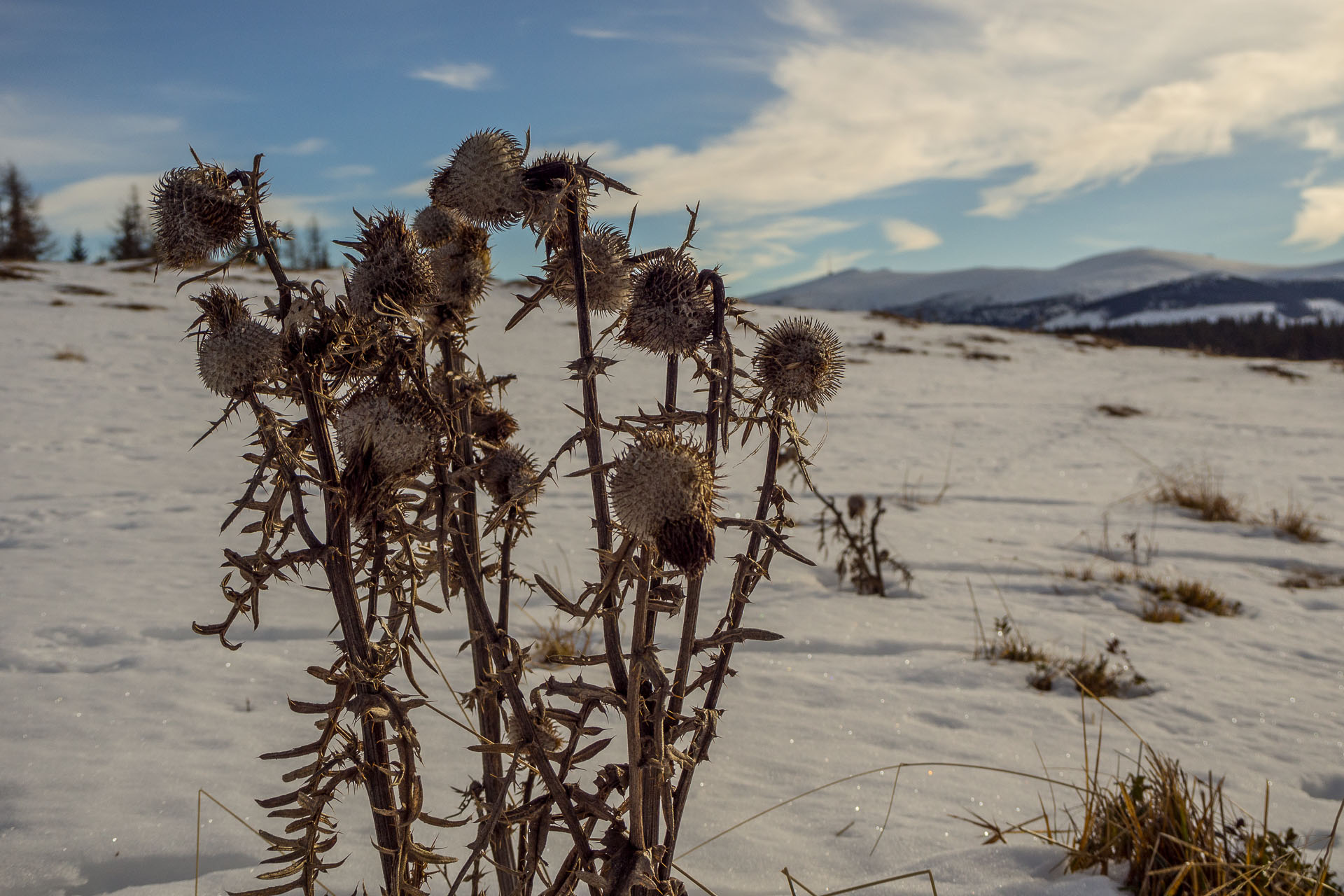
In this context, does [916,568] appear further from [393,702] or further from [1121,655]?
[393,702]

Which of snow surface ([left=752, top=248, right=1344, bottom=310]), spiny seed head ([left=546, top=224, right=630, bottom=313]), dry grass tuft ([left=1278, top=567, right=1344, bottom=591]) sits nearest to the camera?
spiny seed head ([left=546, top=224, right=630, bottom=313])

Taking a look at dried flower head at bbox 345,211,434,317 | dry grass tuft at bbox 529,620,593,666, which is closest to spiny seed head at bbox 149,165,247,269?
dried flower head at bbox 345,211,434,317

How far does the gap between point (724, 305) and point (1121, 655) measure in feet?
10.9

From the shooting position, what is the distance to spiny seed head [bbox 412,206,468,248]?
1075 millimetres

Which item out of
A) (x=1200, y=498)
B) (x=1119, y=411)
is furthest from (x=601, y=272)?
(x=1119, y=411)

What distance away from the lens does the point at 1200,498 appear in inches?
266

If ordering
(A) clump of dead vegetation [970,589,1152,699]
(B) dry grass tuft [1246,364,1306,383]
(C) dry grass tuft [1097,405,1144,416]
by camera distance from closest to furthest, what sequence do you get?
(A) clump of dead vegetation [970,589,1152,699] → (C) dry grass tuft [1097,405,1144,416] → (B) dry grass tuft [1246,364,1306,383]

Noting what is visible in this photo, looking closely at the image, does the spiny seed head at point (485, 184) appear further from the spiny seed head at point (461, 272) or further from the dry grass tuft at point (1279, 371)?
the dry grass tuft at point (1279, 371)

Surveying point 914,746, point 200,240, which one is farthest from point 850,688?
point 200,240

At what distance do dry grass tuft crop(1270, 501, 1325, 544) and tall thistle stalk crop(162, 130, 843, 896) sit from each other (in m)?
6.41

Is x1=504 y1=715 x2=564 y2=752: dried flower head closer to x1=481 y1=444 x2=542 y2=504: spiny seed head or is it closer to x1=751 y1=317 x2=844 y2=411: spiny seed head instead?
x1=481 y1=444 x2=542 y2=504: spiny seed head

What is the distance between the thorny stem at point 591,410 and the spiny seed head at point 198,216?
0.43 metres

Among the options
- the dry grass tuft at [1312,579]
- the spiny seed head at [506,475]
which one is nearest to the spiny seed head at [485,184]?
the spiny seed head at [506,475]

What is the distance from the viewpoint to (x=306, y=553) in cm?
105
